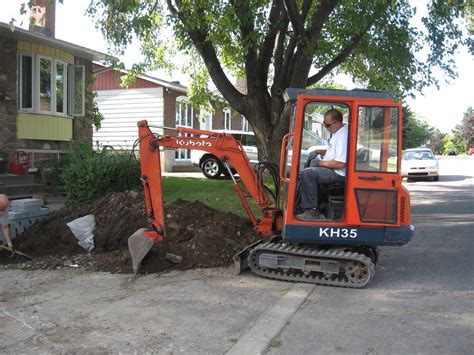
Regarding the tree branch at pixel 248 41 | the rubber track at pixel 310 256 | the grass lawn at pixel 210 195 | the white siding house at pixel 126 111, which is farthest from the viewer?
the white siding house at pixel 126 111

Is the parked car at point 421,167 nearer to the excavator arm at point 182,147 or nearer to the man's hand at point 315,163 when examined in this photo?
the excavator arm at point 182,147

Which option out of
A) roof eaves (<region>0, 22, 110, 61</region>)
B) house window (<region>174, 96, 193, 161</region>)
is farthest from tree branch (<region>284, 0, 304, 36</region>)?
house window (<region>174, 96, 193, 161</region>)

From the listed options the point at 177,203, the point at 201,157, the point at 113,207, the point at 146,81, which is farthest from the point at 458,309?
the point at 146,81

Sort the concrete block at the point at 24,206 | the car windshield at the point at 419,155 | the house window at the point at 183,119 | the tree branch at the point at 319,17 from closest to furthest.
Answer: the concrete block at the point at 24,206
the tree branch at the point at 319,17
the car windshield at the point at 419,155
the house window at the point at 183,119

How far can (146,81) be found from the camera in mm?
25625

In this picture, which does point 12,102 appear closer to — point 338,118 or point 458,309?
point 338,118

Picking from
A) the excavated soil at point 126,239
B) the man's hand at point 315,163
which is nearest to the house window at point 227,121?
the excavated soil at point 126,239

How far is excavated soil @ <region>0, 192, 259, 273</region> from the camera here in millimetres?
6770

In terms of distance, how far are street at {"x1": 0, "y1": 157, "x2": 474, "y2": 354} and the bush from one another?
4.19m

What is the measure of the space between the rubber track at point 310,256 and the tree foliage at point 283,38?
6016mm

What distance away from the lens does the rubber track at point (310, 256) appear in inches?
235

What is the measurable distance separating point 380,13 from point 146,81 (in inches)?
621

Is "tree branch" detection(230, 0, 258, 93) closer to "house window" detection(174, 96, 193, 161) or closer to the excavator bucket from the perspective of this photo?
the excavator bucket

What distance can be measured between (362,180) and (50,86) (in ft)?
38.0
